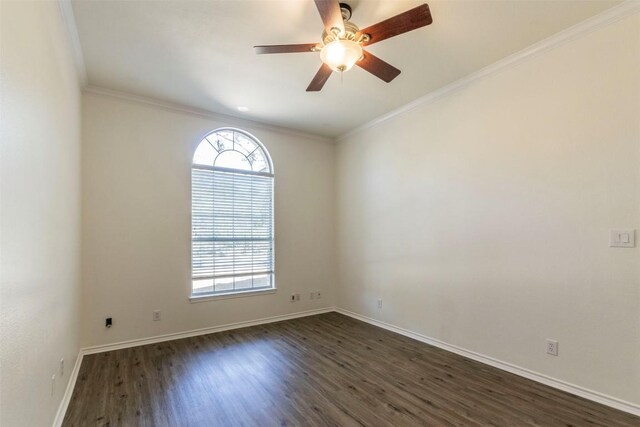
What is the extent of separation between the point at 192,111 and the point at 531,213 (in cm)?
396

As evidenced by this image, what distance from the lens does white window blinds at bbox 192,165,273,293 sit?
13.4 ft

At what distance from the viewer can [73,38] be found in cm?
251

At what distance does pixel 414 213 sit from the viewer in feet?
12.6

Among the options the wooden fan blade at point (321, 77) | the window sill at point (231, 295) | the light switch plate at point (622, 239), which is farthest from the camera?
the window sill at point (231, 295)

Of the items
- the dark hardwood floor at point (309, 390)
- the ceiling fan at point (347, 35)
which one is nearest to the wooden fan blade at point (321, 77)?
the ceiling fan at point (347, 35)

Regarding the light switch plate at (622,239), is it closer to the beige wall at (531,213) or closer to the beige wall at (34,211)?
the beige wall at (531,213)

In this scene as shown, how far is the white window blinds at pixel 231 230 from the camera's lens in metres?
4.08

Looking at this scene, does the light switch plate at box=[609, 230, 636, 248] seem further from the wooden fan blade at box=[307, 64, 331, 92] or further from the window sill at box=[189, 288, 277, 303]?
the window sill at box=[189, 288, 277, 303]

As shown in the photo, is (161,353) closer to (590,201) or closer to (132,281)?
(132,281)

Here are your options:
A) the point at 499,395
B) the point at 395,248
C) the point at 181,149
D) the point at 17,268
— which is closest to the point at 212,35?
the point at 181,149

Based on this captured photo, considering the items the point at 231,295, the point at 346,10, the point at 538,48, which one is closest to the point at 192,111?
the point at 231,295

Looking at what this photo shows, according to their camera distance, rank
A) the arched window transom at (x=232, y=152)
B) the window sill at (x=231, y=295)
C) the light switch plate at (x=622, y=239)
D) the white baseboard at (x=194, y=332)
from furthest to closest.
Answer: the arched window transom at (x=232, y=152) < the window sill at (x=231, y=295) < the white baseboard at (x=194, y=332) < the light switch plate at (x=622, y=239)

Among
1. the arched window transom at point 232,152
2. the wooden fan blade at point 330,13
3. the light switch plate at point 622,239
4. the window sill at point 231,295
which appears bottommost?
the window sill at point 231,295

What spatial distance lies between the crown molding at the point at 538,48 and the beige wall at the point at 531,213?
0.16 feet
